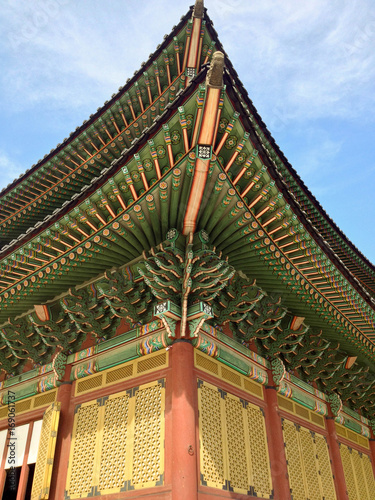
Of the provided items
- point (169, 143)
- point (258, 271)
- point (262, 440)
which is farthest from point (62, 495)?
point (169, 143)

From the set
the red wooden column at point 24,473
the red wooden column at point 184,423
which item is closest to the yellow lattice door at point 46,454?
the red wooden column at point 24,473

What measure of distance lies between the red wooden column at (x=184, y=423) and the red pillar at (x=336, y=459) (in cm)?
468

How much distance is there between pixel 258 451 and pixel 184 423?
78.4 inches

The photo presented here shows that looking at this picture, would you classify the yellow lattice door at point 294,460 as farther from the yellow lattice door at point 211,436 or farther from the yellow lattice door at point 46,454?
the yellow lattice door at point 46,454

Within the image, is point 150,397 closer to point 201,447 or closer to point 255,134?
point 201,447

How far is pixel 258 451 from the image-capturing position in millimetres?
6688

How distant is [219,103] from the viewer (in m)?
5.18

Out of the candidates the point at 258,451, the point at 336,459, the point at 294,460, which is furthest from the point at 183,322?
the point at 336,459

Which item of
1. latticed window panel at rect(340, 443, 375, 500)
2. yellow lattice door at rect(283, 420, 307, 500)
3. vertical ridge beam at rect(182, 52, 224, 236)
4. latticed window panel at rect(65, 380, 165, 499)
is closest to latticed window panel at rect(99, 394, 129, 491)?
latticed window panel at rect(65, 380, 165, 499)

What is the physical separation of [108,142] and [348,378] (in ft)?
26.7

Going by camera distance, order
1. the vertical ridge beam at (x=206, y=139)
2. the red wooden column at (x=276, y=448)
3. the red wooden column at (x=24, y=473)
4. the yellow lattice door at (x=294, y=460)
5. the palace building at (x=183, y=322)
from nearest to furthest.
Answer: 1. the vertical ridge beam at (x=206, y=139)
2. the palace building at (x=183, y=322)
3. the red wooden column at (x=276, y=448)
4. the red wooden column at (x=24, y=473)
5. the yellow lattice door at (x=294, y=460)

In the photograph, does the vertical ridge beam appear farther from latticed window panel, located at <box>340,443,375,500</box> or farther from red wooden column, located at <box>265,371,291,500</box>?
latticed window panel, located at <box>340,443,375,500</box>

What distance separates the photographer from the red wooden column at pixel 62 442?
6480mm

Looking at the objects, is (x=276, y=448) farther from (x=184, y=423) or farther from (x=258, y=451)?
(x=184, y=423)
